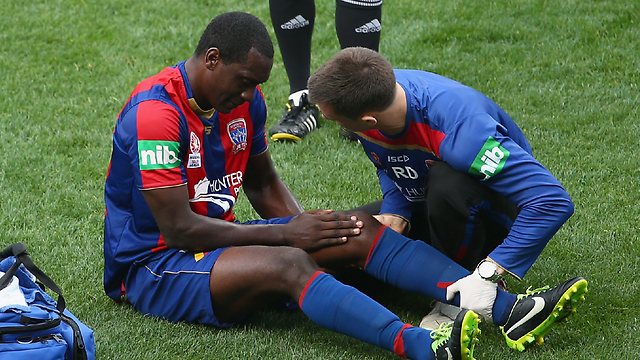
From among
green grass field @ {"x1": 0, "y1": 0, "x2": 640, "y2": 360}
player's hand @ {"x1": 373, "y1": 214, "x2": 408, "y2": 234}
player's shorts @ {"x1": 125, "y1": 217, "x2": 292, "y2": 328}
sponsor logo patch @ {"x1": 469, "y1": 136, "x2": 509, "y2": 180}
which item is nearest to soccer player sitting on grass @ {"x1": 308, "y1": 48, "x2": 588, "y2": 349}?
sponsor logo patch @ {"x1": 469, "y1": 136, "x2": 509, "y2": 180}

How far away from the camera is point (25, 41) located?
7.32 meters

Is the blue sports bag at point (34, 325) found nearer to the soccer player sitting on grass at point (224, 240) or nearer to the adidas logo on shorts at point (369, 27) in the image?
the soccer player sitting on grass at point (224, 240)

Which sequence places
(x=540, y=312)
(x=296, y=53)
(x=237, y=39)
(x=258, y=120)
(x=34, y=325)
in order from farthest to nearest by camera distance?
(x=296, y=53), (x=258, y=120), (x=237, y=39), (x=540, y=312), (x=34, y=325)

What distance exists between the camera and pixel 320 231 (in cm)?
388

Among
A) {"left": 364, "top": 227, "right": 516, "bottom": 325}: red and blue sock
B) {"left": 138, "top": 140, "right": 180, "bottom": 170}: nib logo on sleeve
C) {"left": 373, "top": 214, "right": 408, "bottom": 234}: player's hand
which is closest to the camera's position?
{"left": 138, "top": 140, "right": 180, "bottom": 170}: nib logo on sleeve

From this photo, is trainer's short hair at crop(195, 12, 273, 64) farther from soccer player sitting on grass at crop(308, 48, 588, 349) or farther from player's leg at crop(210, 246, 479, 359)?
player's leg at crop(210, 246, 479, 359)

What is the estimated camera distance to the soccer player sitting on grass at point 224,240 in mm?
3631

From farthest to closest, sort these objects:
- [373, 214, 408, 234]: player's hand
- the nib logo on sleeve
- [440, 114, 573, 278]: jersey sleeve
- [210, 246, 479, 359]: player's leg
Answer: [373, 214, 408, 234]: player's hand → the nib logo on sleeve → [440, 114, 573, 278]: jersey sleeve → [210, 246, 479, 359]: player's leg

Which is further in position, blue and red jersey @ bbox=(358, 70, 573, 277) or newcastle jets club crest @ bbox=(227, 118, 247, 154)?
newcastle jets club crest @ bbox=(227, 118, 247, 154)

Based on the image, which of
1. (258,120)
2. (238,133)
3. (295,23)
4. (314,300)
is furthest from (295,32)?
(314,300)

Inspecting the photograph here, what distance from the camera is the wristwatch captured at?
3.61 meters

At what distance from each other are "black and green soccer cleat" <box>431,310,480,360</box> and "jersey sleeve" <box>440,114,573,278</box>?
33cm

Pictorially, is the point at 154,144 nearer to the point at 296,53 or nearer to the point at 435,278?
the point at 435,278

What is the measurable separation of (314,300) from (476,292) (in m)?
0.57
